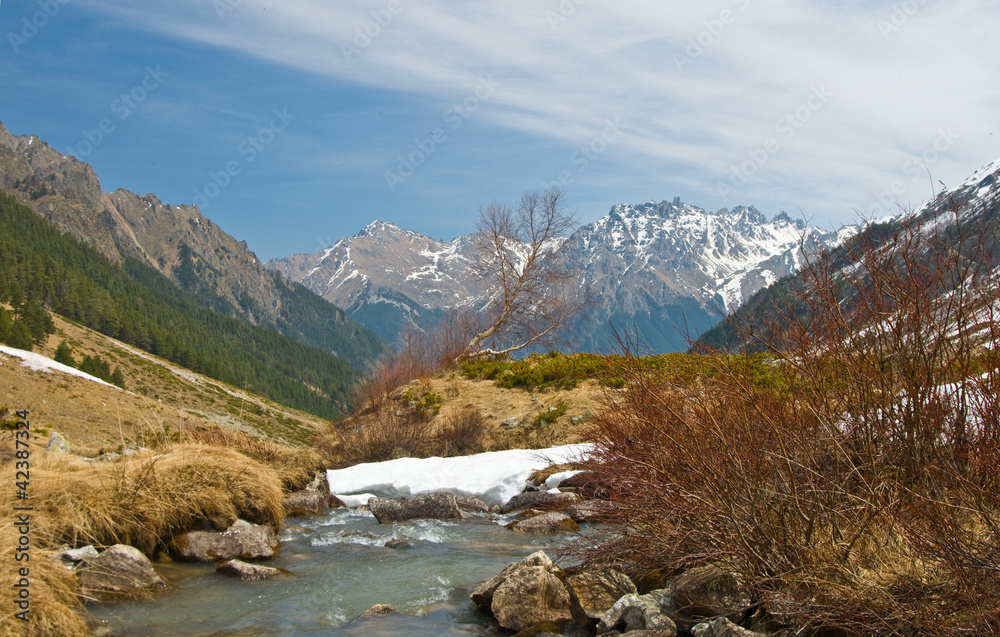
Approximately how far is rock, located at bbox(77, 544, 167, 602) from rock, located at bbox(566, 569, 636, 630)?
4514mm

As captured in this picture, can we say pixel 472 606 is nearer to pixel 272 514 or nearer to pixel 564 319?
pixel 272 514

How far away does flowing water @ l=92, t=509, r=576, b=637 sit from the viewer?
20.2 feet

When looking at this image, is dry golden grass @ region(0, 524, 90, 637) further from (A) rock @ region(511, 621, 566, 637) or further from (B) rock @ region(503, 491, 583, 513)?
(B) rock @ region(503, 491, 583, 513)

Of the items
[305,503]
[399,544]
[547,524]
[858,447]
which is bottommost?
[399,544]

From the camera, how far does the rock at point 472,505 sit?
12086 mm

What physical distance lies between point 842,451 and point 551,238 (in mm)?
21802

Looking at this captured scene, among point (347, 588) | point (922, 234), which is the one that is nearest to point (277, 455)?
point (347, 588)

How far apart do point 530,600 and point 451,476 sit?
25.7ft

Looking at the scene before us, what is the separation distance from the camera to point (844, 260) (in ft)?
19.0

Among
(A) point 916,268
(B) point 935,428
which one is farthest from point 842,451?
(A) point 916,268

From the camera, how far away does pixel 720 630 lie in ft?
15.4

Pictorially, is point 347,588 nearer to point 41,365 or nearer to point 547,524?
point 547,524

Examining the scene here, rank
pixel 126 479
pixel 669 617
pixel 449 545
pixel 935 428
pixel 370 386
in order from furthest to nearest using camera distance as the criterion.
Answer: pixel 370 386
pixel 449 545
pixel 126 479
pixel 669 617
pixel 935 428

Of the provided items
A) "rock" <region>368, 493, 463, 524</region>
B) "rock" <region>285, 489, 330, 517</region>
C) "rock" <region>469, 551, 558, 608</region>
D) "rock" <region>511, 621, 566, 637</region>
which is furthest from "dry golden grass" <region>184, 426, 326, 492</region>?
"rock" <region>511, 621, 566, 637</region>
